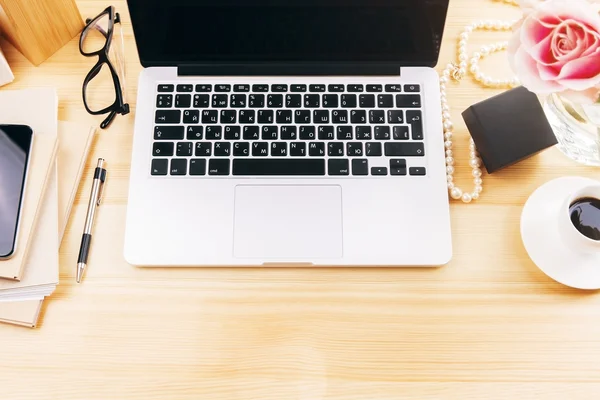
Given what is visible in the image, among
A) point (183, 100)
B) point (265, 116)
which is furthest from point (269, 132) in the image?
point (183, 100)

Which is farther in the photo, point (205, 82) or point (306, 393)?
point (205, 82)

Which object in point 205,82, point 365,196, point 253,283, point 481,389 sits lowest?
point 481,389

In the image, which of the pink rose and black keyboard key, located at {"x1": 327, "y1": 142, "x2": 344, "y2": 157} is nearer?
the pink rose

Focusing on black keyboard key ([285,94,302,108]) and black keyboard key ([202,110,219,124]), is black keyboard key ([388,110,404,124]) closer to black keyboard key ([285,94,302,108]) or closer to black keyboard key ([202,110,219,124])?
black keyboard key ([285,94,302,108])

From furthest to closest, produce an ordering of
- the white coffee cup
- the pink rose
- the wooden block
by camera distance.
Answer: the wooden block, the white coffee cup, the pink rose

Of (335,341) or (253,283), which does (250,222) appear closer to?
(253,283)

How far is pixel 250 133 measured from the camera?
665 mm

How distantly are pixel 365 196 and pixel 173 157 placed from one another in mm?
251

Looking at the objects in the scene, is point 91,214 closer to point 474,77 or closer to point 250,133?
point 250,133

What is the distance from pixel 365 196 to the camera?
64 cm

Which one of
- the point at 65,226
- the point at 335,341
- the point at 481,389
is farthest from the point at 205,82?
the point at 481,389

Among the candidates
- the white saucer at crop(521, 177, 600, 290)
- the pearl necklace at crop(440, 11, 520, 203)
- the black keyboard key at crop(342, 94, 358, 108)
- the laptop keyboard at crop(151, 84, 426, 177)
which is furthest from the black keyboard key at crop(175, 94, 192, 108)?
the white saucer at crop(521, 177, 600, 290)

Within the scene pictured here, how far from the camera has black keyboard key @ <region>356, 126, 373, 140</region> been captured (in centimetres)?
66

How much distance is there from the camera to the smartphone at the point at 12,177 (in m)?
0.61
